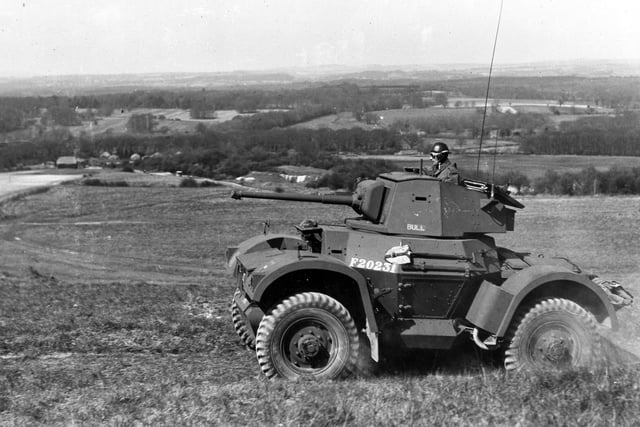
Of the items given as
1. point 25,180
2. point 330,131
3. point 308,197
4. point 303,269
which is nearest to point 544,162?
point 330,131

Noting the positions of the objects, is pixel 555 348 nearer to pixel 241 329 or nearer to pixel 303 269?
pixel 303 269

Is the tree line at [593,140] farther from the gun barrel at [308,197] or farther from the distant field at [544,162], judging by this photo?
the gun barrel at [308,197]

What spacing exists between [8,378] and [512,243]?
1754 cm

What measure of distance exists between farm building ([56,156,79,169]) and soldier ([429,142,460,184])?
36.2 metres

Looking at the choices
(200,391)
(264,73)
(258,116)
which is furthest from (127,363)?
(264,73)

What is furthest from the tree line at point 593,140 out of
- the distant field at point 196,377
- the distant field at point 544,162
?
the distant field at point 196,377

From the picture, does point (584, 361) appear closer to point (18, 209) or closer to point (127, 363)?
point (127, 363)

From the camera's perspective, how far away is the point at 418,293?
9.32 metres

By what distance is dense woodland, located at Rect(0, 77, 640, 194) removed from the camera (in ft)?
124

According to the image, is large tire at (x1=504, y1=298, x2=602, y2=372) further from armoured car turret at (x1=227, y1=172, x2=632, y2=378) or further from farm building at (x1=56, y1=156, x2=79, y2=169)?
farm building at (x1=56, y1=156, x2=79, y2=169)

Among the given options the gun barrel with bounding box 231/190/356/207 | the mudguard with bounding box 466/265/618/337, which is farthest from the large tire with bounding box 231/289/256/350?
the mudguard with bounding box 466/265/618/337

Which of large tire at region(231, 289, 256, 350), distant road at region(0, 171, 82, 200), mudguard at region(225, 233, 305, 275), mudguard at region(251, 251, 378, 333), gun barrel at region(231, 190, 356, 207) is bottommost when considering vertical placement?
distant road at region(0, 171, 82, 200)

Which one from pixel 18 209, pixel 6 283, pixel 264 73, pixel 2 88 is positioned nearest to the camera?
pixel 6 283

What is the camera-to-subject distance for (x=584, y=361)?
9070 millimetres
